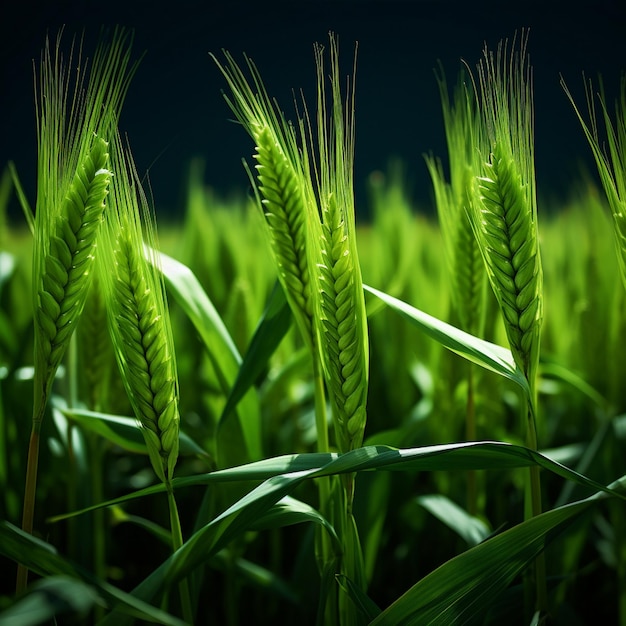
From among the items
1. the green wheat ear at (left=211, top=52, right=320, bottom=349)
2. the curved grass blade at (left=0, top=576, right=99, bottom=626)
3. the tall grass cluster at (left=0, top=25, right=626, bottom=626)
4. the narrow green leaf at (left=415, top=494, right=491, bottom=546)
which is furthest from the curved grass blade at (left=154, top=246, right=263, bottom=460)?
the curved grass blade at (left=0, top=576, right=99, bottom=626)

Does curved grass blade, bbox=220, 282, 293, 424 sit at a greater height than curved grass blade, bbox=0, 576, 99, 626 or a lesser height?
greater

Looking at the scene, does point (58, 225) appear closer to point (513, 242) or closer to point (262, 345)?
point (262, 345)

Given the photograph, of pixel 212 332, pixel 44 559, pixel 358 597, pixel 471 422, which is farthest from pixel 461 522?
pixel 44 559

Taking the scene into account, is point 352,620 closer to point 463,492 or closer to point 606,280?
point 463,492

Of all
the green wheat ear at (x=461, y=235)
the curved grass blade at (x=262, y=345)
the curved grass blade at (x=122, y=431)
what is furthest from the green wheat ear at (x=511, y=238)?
Result: the curved grass blade at (x=122, y=431)

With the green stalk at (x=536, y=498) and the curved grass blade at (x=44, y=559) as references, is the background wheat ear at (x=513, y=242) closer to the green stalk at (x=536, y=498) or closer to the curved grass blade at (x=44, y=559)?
the green stalk at (x=536, y=498)

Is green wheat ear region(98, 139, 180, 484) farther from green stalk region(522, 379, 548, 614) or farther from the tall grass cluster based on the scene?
green stalk region(522, 379, 548, 614)

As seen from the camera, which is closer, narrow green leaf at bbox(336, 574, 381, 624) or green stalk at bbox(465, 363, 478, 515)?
narrow green leaf at bbox(336, 574, 381, 624)

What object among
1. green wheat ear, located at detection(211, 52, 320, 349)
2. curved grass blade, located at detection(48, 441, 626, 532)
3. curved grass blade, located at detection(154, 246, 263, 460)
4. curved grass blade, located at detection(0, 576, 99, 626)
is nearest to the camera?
curved grass blade, located at detection(0, 576, 99, 626)

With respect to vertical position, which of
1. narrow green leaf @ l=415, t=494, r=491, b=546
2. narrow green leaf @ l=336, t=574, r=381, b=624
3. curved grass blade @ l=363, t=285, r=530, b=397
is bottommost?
narrow green leaf @ l=415, t=494, r=491, b=546
